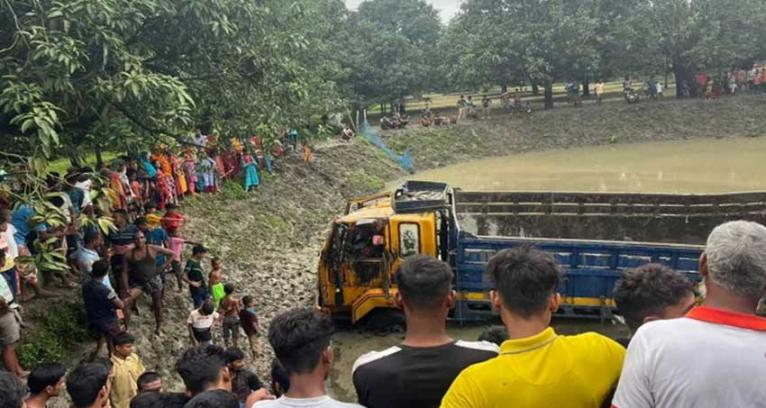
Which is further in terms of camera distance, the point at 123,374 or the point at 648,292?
the point at 123,374

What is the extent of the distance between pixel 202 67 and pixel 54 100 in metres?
2.62

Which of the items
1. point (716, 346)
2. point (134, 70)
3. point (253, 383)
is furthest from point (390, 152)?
point (716, 346)

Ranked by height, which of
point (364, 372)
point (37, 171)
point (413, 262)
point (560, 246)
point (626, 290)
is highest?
point (37, 171)

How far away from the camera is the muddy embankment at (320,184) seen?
10766mm

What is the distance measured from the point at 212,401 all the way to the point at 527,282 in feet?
5.21

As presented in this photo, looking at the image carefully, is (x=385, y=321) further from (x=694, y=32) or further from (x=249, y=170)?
(x=694, y=32)

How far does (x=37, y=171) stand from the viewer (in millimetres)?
5812

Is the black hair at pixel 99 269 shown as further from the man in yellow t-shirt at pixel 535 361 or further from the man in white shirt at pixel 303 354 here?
the man in yellow t-shirt at pixel 535 361

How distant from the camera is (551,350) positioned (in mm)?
2279

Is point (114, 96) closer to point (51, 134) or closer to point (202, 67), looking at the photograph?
point (51, 134)

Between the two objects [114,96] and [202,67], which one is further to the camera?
[202,67]

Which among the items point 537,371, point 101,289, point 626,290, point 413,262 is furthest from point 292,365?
point 101,289

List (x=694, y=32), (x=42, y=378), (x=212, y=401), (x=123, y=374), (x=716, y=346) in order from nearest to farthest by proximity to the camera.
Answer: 1. (x=716, y=346)
2. (x=212, y=401)
3. (x=42, y=378)
4. (x=123, y=374)
5. (x=694, y=32)

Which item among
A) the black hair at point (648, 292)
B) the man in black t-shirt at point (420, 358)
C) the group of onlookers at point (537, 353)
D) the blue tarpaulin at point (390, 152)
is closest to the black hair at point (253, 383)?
the group of onlookers at point (537, 353)
